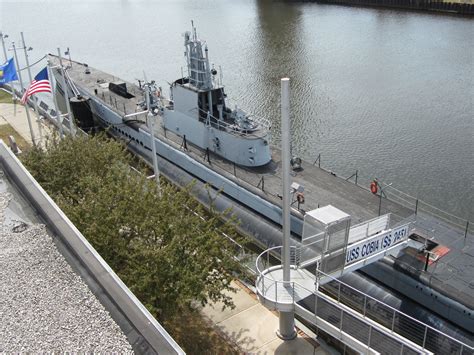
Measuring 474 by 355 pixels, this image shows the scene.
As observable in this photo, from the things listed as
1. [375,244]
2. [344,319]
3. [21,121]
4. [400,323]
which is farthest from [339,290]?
[21,121]

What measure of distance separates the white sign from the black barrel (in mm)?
28290

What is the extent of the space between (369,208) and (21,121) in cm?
3301

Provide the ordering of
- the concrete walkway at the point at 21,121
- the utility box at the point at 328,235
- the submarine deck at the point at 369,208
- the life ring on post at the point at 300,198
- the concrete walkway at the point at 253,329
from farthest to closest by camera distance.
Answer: the concrete walkway at the point at 21,121 < the life ring on post at the point at 300,198 < the submarine deck at the point at 369,208 < the concrete walkway at the point at 253,329 < the utility box at the point at 328,235

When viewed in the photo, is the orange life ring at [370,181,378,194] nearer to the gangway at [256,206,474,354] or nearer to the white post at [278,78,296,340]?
the gangway at [256,206,474,354]

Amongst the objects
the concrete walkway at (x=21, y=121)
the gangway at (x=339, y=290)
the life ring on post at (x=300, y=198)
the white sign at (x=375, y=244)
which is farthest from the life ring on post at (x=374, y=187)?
the concrete walkway at (x=21, y=121)

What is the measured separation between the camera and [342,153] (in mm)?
37875

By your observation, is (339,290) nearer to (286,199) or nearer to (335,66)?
(286,199)

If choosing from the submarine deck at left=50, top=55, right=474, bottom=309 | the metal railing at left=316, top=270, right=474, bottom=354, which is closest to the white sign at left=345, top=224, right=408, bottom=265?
the submarine deck at left=50, top=55, right=474, bottom=309

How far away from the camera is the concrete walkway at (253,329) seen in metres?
18.2

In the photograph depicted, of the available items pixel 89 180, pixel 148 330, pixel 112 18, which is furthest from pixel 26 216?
pixel 112 18

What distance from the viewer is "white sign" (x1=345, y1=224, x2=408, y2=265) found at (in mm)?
17859

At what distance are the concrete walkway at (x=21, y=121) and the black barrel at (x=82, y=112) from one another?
2.55 m

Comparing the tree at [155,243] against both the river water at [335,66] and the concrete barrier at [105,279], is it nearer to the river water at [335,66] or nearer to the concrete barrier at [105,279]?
the concrete barrier at [105,279]

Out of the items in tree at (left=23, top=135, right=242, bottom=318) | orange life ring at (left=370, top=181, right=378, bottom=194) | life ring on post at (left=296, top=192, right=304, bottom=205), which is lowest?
orange life ring at (left=370, top=181, right=378, bottom=194)
